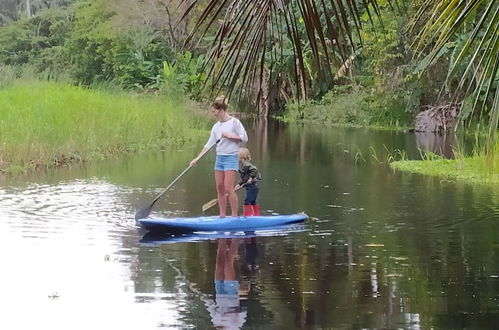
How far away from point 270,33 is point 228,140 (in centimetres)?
836

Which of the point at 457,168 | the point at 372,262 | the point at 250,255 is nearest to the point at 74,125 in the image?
the point at 457,168

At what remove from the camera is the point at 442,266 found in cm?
824

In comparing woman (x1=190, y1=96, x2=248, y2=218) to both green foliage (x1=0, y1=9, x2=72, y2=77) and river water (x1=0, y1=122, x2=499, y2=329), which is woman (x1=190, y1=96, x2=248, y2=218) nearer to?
river water (x1=0, y1=122, x2=499, y2=329)

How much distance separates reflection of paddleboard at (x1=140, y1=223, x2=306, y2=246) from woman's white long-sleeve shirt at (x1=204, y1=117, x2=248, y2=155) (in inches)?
38.8

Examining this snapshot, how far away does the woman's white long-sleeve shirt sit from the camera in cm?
1037

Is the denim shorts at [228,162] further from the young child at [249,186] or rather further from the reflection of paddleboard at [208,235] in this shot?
the reflection of paddleboard at [208,235]

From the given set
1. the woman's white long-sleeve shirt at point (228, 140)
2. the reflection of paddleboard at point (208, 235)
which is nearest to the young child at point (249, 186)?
the woman's white long-sleeve shirt at point (228, 140)

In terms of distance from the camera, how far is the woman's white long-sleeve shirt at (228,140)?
34.0 feet

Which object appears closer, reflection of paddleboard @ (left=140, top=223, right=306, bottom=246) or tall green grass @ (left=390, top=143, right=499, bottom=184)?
reflection of paddleboard @ (left=140, top=223, right=306, bottom=246)

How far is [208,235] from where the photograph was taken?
9898 mm

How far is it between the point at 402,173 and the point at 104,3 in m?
32.3

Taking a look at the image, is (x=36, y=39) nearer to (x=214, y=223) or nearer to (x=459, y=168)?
(x=459, y=168)

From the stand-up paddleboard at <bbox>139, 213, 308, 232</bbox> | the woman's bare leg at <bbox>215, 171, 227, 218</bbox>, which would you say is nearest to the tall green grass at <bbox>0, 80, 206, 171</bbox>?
the woman's bare leg at <bbox>215, 171, 227, 218</bbox>

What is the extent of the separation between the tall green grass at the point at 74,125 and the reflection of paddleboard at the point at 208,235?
7.32 metres
